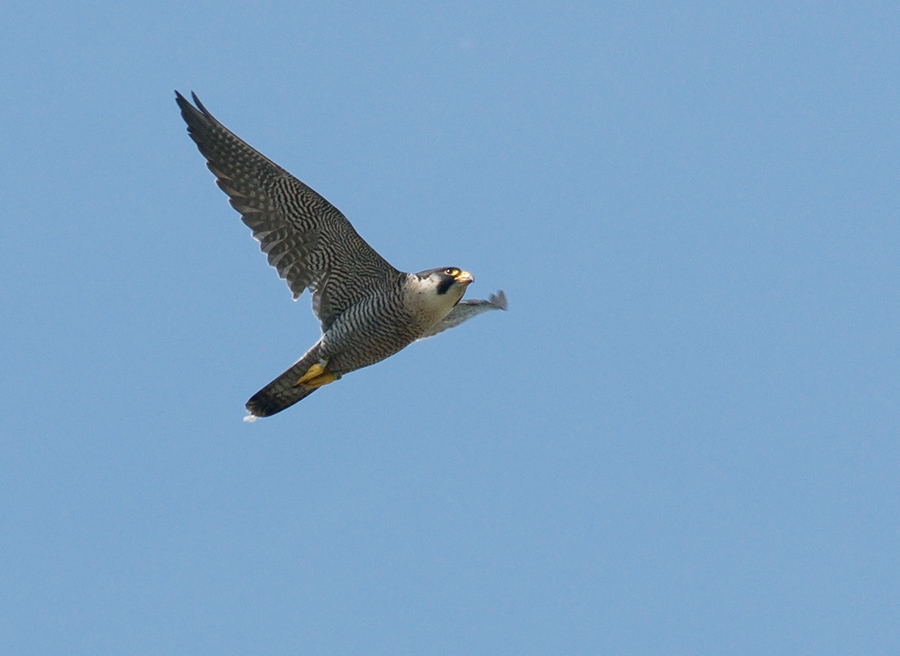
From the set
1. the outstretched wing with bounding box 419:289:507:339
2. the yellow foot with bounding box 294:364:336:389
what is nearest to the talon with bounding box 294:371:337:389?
the yellow foot with bounding box 294:364:336:389

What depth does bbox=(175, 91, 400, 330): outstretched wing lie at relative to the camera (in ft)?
61.5

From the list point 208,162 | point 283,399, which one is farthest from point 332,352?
point 208,162

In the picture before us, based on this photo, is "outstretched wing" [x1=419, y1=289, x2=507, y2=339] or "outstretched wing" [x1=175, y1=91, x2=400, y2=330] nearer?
"outstretched wing" [x1=175, y1=91, x2=400, y2=330]

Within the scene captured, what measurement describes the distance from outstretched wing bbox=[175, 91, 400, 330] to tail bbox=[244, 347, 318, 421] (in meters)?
0.48

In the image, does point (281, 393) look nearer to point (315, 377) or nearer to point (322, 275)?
point (315, 377)

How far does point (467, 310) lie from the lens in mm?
20125

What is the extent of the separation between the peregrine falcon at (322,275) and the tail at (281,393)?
0.4 inches

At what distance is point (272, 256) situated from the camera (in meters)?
19.1

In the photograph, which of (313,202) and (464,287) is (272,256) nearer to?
(313,202)

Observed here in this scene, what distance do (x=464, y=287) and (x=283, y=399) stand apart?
2357 mm

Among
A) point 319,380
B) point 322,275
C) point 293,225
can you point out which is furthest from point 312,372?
point 293,225

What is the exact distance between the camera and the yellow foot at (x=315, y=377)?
19.2 metres

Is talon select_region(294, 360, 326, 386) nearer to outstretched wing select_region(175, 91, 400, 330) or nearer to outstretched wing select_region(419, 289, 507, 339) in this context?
outstretched wing select_region(175, 91, 400, 330)

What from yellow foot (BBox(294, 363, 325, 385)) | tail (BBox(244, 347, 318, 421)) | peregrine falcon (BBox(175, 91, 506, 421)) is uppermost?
peregrine falcon (BBox(175, 91, 506, 421))
